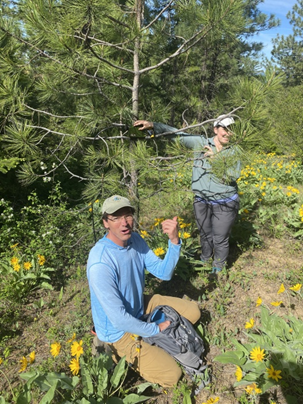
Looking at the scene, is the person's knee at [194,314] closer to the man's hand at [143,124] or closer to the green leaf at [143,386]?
the green leaf at [143,386]

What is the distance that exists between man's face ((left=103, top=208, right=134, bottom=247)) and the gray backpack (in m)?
0.70

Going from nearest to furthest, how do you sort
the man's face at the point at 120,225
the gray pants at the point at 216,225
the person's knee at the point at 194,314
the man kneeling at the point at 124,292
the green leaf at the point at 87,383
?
1. the green leaf at the point at 87,383
2. the man kneeling at the point at 124,292
3. the man's face at the point at 120,225
4. the person's knee at the point at 194,314
5. the gray pants at the point at 216,225

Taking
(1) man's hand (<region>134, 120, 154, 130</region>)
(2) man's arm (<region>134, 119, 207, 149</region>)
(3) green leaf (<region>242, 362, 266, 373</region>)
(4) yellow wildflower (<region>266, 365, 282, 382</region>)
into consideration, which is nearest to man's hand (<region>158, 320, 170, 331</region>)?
(3) green leaf (<region>242, 362, 266, 373</region>)

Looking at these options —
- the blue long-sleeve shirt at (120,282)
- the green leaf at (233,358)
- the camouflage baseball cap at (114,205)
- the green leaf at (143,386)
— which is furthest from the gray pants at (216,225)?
the green leaf at (143,386)

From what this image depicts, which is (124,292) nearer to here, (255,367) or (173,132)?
(255,367)

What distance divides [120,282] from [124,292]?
0.09 m

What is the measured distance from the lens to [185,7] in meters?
1.90

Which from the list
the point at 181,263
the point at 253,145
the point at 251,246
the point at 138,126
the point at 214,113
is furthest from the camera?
the point at 251,246

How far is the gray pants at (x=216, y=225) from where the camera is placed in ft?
8.82

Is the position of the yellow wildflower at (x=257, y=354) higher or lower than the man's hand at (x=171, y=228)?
Result: lower

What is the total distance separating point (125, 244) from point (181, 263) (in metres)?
1.20

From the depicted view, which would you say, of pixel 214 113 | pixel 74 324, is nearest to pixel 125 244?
pixel 74 324

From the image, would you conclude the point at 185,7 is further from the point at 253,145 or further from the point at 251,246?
the point at 251,246

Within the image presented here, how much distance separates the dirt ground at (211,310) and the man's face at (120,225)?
1.08 meters
